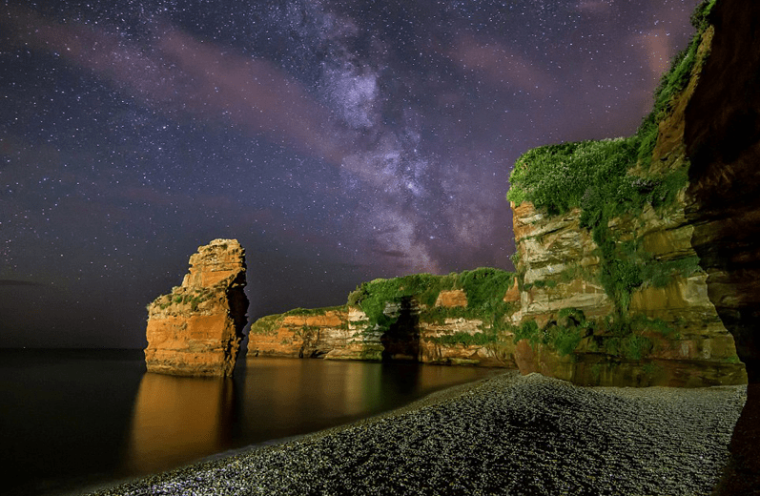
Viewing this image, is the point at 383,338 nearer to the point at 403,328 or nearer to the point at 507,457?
the point at 403,328

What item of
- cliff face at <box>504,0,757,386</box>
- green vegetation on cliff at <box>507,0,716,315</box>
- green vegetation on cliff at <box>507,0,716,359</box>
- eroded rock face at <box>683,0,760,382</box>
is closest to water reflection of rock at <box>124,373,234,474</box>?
cliff face at <box>504,0,757,386</box>

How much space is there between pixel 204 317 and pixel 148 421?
49.9ft

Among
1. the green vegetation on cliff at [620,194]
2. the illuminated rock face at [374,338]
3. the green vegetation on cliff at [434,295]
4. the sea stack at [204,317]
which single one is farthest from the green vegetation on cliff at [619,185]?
the illuminated rock face at [374,338]

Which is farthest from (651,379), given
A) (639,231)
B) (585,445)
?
(585,445)

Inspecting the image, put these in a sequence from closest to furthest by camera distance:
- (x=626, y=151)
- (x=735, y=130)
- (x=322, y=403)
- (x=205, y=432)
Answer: (x=735, y=130) → (x=205, y=432) → (x=626, y=151) → (x=322, y=403)

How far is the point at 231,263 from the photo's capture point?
3167cm

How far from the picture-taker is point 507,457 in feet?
23.7

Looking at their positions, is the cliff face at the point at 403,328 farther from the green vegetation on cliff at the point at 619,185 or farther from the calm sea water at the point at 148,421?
the green vegetation on cliff at the point at 619,185

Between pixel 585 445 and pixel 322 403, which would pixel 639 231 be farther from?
pixel 322 403

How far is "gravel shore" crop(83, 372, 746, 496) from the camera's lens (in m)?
5.95

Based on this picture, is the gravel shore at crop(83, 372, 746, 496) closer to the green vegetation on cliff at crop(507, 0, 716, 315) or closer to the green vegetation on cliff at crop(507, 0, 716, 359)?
the green vegetation on cliff at crop(507, 0, 716, 359)

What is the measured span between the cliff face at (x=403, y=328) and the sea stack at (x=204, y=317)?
2830 centimetres

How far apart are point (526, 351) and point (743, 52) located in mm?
17690

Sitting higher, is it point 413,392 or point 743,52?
point 743,52
